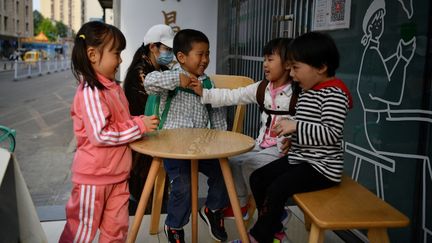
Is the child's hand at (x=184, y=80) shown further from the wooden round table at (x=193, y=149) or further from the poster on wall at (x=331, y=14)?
the poster on wall at (x=331, y=14)

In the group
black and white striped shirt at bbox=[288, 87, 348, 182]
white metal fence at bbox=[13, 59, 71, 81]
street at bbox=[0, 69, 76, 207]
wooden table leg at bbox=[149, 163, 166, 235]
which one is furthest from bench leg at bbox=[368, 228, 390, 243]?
white metal fence at bbox=[13, 59, 71, 81]

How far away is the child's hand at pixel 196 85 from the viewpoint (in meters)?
2.30

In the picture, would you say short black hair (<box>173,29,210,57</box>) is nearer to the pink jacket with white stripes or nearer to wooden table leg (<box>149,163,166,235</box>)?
the pink jacket with white stripes

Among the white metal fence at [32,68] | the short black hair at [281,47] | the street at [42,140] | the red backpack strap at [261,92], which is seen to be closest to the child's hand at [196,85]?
the red backpack strap at [261,92]

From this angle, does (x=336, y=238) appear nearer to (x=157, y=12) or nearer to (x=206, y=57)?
(x=206, y=57)

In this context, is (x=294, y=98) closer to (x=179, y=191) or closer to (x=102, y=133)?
(x=179, y=191)

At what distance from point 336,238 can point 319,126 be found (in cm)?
122

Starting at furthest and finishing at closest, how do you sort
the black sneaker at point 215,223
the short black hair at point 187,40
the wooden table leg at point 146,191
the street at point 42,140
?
the street at point 42,140, the black sneaker at point 215,223, the short black hair at point 187,40, the wooden table leg at point 146,191

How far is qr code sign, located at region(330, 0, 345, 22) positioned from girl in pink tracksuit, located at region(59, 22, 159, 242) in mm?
1545

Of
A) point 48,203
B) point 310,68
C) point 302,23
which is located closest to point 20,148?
point 48,203

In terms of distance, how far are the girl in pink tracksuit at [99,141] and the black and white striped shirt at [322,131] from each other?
67cm

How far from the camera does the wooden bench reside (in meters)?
1.51

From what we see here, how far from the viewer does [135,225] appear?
6.53 ft

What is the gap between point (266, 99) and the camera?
2.27 metres
